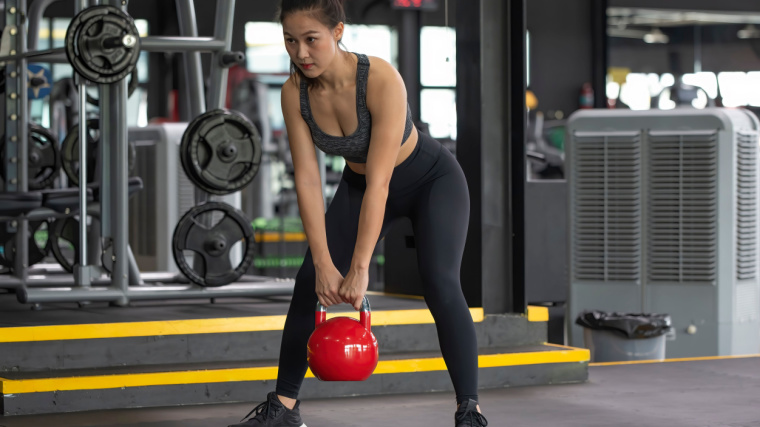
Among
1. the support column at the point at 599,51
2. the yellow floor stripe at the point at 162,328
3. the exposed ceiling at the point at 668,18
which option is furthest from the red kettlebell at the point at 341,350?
the exposed ceiling at the point at 668,18

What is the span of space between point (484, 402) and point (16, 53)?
280 centimetres

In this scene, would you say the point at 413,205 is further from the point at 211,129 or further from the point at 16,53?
the point at 16,53

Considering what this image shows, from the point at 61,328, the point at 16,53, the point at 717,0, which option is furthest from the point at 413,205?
the point at 717,0

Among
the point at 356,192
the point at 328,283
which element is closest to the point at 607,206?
the point at 356,192

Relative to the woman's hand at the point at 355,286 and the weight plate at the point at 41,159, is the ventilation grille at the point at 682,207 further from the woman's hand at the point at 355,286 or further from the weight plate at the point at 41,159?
the woman's hand at the point at 355,286

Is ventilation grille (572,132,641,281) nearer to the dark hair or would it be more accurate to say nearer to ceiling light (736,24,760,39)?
the dark hair

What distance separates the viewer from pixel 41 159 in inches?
229

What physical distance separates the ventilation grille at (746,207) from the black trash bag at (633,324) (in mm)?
710

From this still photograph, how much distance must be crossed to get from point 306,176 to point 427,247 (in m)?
0.37

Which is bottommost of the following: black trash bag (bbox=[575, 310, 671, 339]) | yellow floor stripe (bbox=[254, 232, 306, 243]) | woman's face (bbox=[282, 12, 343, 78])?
black trash bag (bbox=[575, 310, 671, 339])

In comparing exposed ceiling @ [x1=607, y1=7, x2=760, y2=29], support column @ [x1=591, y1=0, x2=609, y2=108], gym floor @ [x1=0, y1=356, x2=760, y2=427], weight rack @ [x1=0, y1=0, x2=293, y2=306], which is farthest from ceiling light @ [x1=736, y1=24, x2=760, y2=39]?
gym floor @ [x1=0, y1=356, x2=760, y2=427]

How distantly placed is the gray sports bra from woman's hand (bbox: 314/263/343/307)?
0.31 m

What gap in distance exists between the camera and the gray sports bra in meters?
2.75

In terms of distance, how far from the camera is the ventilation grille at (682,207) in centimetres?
573
